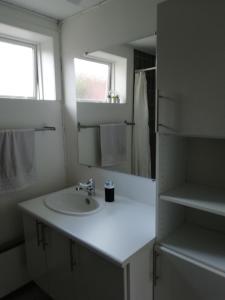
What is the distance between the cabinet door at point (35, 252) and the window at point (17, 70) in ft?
3.82

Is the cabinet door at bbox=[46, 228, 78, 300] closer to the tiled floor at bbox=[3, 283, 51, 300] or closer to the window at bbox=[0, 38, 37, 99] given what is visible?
Result: the tiled floor at bbox=[3, 283, 51, 300]

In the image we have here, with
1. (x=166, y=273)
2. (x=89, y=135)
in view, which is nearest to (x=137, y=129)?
(x=89, y=135)

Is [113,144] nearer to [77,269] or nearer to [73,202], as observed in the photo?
[73,202]

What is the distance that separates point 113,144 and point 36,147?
2.45 ft

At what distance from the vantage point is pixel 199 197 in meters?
1.29

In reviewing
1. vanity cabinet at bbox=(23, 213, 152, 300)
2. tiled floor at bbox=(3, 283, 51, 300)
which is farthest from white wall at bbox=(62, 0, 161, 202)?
tiled floor at bbox=(3, 283, 51, 300)

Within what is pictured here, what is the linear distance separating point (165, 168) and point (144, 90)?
0.62m

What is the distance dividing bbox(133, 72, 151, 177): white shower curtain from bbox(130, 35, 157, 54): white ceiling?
163 millimetres

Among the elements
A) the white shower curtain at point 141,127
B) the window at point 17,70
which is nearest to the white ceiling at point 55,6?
the window at point 17,70

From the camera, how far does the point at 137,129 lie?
1.72 meters

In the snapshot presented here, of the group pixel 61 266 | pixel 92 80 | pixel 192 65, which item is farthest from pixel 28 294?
pixel 192 65

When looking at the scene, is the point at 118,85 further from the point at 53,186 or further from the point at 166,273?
the point at 166,273

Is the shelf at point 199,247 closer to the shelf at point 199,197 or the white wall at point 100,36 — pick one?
the shelf at point 199,197

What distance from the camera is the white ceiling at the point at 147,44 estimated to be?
160 centimetres
